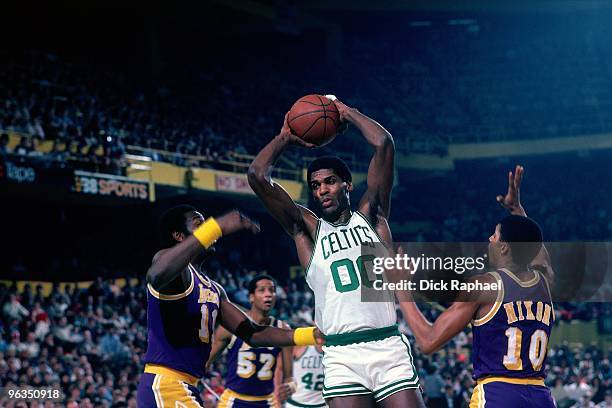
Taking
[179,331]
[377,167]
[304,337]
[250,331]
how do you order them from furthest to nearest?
[250,331] → [304,337] → [179,331] → [377,167]

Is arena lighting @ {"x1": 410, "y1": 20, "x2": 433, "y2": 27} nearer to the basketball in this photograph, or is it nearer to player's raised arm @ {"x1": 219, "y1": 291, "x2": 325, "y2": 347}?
player's raised arm @ {"x1": 219, "y1": 291, "x2": 325, "y2": 347}

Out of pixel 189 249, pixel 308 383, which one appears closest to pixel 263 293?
pixel 308 383

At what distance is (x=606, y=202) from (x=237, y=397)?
2870 cm

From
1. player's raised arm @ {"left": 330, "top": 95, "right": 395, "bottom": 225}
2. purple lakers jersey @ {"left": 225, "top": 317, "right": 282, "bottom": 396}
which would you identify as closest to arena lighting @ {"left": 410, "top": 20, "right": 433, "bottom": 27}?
purple lakers jersey @ {"left": 225, "top": 317, "right": 282, "bottom": 396}

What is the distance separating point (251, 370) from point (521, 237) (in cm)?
508

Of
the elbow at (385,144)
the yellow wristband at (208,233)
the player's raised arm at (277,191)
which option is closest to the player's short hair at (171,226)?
the player's raised arm at (277,191)

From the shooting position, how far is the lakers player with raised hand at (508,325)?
5.72 meters

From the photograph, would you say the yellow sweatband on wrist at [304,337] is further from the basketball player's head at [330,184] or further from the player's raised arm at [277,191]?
the basketball player's head at [330,184]

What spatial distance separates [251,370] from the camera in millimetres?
10180

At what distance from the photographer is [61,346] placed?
16.6 m

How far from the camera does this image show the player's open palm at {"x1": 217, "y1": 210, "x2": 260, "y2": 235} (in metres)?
5.66

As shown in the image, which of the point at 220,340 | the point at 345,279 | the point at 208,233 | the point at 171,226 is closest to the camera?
the point at 208,233

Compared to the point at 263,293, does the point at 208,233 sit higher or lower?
lower

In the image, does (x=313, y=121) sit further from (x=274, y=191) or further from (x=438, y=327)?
(x=438, y=327)
